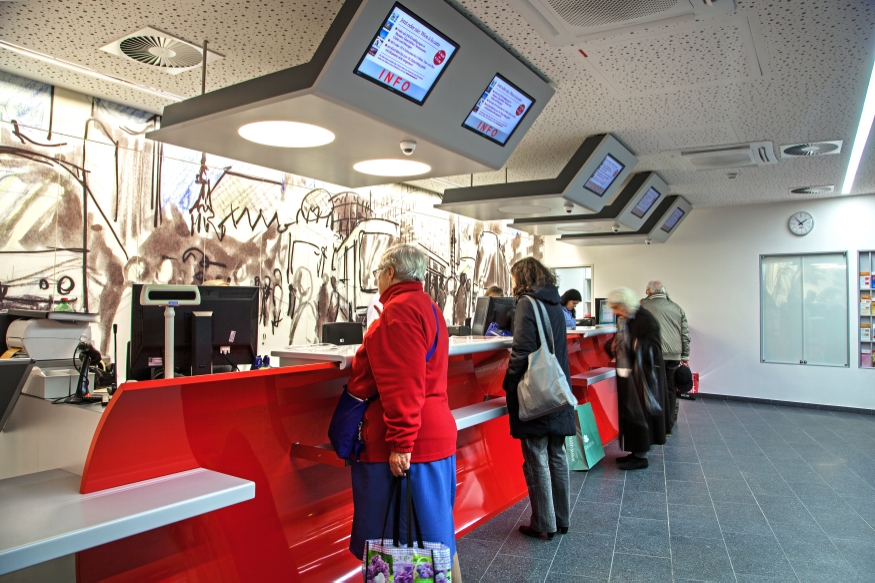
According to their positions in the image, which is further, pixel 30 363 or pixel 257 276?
pixel 257 276

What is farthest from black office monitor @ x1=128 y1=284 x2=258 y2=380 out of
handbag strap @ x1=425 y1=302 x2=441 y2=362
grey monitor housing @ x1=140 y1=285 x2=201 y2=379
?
handbag strap @ x1=425 y1=302 x2=441 y2=362

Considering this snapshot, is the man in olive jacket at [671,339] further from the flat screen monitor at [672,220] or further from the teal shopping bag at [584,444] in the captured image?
the flat screen monitor at [672,220]

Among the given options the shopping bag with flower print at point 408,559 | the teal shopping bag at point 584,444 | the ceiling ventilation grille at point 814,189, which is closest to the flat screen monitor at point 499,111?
the shopping bag with flower print at point 408,559

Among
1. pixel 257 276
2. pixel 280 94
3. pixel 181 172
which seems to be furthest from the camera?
pixel 257 276

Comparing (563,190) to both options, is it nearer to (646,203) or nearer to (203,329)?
(646,203)

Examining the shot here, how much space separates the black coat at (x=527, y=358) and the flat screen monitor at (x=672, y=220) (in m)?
5.91

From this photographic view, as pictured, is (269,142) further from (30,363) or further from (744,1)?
(744,1)

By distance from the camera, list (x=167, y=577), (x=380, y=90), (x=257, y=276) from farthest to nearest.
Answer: (x=257, y=276)
(x=380, y=90)
(x=167, y=577)

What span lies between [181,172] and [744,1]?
13.9ft

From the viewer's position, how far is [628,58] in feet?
11.7

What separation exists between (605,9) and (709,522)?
3.25 meters

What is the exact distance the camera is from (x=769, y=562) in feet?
10.5

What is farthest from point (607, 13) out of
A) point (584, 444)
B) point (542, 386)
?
point (584, 444)

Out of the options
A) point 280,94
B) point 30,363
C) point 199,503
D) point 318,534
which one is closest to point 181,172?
point 280,94
